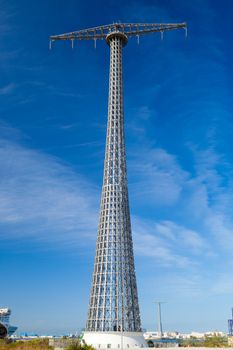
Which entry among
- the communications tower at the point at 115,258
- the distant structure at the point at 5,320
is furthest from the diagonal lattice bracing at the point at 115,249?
the distant structure at the point at 5,320

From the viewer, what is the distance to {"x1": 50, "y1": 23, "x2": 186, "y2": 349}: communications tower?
67500 mm

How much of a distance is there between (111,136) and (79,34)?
95.9ft

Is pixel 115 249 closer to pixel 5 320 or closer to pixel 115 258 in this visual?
pixel 115 258

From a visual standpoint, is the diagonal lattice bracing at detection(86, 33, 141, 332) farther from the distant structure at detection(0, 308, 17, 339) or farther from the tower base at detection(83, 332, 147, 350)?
the distant structure at detection(0, 308, 17, 339)

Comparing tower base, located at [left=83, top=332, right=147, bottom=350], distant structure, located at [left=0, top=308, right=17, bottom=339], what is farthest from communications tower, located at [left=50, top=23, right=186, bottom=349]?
distant structure, located at [left=0, top=308, right=17, bottom=339]

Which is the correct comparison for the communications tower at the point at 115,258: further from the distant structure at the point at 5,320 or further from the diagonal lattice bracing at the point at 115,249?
the distant structure at the point at 5,320

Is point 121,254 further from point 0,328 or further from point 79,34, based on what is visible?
point 0,328

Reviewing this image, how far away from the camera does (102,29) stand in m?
90.9

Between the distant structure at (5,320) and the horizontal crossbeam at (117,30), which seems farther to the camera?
the distant structure at (5,320)

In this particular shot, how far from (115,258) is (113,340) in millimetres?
13909

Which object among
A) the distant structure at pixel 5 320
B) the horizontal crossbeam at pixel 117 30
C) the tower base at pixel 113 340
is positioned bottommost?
the tower base at pixel 113 340

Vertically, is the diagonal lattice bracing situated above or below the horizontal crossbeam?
below

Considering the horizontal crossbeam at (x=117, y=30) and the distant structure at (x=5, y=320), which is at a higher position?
the horizontal crossbeam at (x=117, y=30)

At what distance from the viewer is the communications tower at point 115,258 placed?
6750cm
